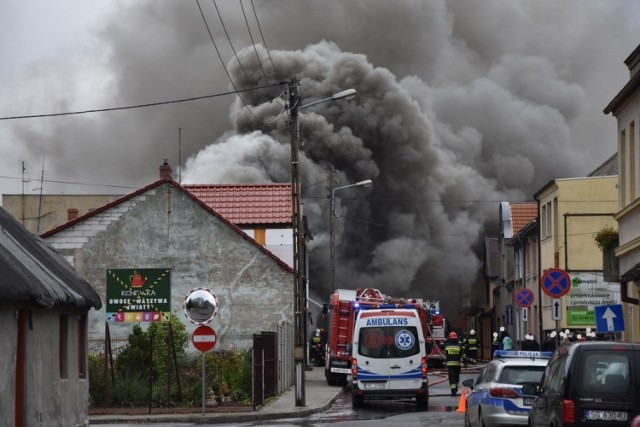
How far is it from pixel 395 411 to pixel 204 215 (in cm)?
1232

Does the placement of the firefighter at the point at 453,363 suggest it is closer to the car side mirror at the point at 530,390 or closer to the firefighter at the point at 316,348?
the car side mirror at the point at 530,390

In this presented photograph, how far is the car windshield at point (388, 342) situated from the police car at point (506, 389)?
8.57 metres

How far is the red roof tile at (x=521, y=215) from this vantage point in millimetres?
63469

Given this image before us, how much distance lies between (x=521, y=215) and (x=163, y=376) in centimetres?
3849

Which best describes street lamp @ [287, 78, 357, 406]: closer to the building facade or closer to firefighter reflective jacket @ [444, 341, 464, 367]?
firefighter reflective jacket @ [444, 341, 464, 367]

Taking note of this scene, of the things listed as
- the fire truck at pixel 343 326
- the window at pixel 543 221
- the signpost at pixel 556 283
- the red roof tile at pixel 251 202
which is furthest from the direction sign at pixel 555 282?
the window at pixel 543 221

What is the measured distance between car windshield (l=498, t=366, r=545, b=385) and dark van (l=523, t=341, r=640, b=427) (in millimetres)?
4349

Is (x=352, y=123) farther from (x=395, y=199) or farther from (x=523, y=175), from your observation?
(x=523, y=175)

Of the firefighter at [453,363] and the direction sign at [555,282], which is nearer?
the direction sign at [555,282]

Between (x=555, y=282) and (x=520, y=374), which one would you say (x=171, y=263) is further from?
(x=520, y=374)

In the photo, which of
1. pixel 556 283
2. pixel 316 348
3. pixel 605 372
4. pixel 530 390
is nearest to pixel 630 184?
pixel 556 283

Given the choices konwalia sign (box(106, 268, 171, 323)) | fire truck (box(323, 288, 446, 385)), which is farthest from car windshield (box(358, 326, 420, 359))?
konwalia sign (box(106, 268, 171, 323))

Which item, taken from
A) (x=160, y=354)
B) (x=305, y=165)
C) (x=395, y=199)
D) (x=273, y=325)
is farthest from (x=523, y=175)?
(x=160, y=354)

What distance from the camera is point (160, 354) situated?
2952 cm
